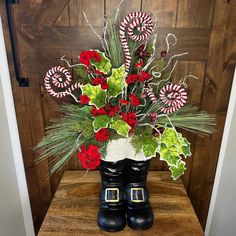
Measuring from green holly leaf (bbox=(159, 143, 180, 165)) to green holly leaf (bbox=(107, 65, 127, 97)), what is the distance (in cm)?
24

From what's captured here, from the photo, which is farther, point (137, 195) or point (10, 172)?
point (10, 172)

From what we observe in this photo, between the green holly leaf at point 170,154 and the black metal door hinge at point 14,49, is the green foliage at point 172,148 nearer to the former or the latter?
the green holly leaf at point 170,154

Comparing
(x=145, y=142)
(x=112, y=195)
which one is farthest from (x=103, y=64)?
(x=112, y=195)

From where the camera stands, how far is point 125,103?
0.76m

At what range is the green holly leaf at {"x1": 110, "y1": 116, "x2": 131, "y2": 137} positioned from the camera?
75 centimetres

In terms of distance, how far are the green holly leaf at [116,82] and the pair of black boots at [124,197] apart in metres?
0.27

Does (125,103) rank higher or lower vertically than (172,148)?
higher

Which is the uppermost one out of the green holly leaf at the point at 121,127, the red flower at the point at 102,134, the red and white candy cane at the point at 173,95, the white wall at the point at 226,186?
the red and white candy cane at the point at 173,95

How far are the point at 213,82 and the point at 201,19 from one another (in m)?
0.27

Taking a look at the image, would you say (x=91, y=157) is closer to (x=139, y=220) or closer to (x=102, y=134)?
(x=102, y=134)

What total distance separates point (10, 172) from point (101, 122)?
70cm

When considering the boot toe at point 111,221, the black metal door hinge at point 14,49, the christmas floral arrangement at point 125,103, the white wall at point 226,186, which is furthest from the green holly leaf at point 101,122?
the white wall at point 226,186

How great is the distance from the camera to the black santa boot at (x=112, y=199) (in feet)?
2.86

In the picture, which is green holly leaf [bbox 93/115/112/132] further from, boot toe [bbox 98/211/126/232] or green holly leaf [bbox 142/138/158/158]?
boot toe [bbox 98/211/126/232]
